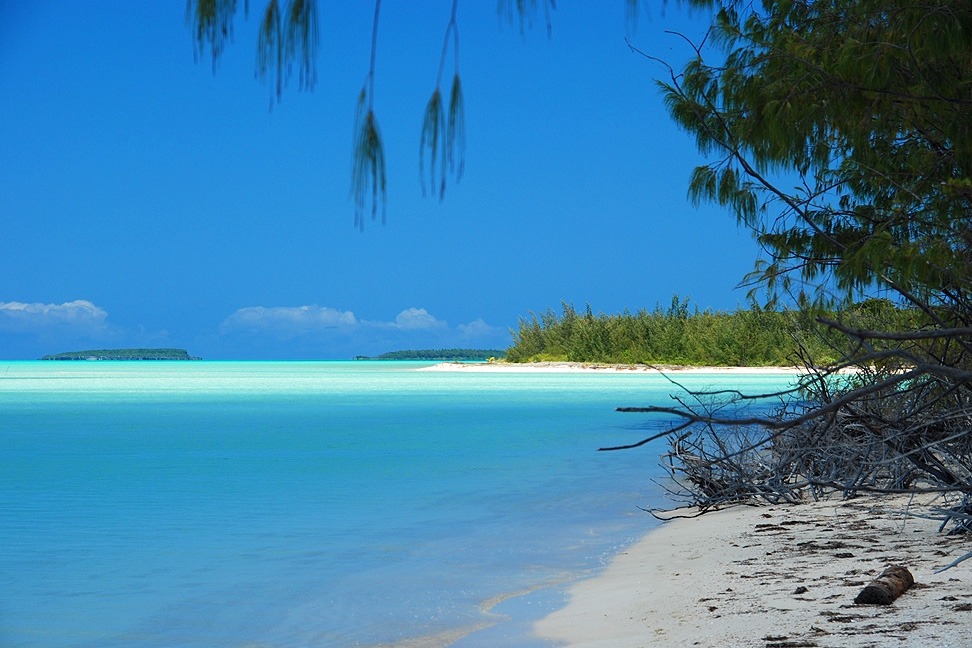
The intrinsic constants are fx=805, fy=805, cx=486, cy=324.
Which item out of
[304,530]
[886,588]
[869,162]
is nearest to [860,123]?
[869,162]

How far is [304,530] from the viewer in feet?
27.8

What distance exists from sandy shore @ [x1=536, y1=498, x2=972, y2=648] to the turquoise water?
475 mm

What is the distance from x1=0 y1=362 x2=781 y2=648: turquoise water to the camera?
5301 mm

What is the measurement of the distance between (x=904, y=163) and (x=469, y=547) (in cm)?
488

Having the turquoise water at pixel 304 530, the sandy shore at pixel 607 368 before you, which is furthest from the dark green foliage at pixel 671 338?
the turquoise water at pixel 304 530

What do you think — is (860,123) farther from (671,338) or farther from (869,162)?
(671,338)

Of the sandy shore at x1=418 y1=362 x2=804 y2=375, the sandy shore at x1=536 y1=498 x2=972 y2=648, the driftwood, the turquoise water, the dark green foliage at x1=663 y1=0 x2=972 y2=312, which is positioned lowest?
the turquoise water

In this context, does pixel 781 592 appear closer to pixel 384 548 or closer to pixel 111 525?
pixel 384 548

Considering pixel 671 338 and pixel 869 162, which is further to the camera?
pixel 671 338

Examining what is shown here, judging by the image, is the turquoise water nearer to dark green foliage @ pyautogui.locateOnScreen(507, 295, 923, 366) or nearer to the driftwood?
the driftwood

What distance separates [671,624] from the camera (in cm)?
414

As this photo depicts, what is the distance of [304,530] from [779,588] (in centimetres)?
539

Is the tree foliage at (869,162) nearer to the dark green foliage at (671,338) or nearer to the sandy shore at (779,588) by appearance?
the sandy shore at (779,588)

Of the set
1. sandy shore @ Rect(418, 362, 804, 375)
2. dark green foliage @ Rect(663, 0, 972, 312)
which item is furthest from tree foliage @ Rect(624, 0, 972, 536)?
sandy shore @ Rect(418, 362, 804, 375)
